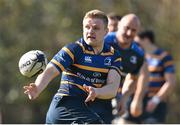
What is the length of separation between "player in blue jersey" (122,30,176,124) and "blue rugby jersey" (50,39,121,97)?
→ 6.73 meters

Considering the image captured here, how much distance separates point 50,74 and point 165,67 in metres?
7.78

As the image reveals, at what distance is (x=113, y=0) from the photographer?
22.2 m

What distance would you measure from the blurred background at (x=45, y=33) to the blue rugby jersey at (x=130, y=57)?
843cm

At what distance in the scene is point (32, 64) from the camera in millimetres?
9375

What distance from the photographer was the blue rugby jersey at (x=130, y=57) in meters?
12.6

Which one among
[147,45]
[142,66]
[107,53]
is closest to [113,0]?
[147,45]

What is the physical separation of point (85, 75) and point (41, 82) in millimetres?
689

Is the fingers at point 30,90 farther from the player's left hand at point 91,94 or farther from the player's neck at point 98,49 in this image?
the player's neck at point 98,49

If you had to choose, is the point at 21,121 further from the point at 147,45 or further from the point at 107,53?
the point at 107,53

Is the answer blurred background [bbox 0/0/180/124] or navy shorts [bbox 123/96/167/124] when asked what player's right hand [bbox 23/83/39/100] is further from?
blurred background [bbox 0/0/180/124]

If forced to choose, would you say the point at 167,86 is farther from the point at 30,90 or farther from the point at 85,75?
the point at 30,90

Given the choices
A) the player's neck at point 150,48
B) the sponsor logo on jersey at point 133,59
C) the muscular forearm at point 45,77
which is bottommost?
the muscular forearm at point 45,77

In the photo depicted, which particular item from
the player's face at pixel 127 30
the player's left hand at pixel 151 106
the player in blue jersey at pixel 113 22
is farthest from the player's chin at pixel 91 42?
the player's left hand at pixel 151 106

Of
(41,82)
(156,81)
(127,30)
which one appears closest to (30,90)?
(41,82)
